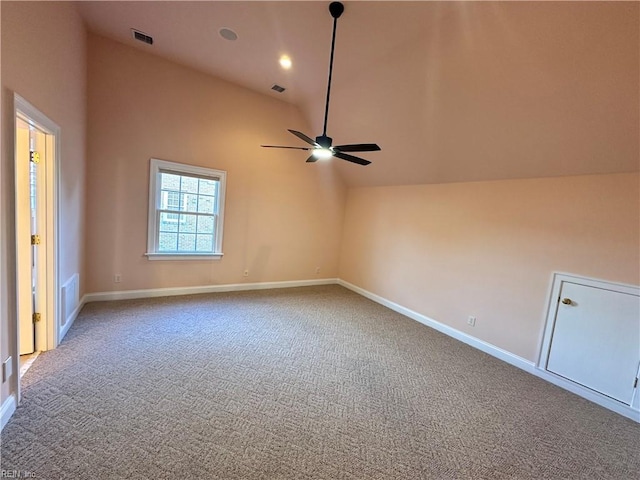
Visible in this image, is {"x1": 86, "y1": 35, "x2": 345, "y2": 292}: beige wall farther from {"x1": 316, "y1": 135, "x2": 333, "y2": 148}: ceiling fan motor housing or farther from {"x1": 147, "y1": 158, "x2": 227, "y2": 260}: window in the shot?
{"x1": 316, "y1": 135, "x2": 333, "y2": 148}: ceiling fan motor housing

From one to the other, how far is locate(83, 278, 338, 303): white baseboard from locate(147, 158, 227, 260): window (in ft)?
1.80

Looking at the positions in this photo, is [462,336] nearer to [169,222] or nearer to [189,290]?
[189,290]

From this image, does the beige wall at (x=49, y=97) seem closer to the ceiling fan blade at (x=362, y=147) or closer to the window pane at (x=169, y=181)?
the window pane at (x=169, y=181)

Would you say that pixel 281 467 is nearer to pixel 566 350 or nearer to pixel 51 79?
pixel 566 350

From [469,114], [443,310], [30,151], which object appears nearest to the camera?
[30,151]

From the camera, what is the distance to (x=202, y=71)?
13.5 ft

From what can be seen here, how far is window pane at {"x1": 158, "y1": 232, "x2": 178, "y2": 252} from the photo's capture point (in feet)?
14.0

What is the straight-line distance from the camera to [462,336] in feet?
12.3

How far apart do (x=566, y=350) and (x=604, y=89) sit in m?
2.48

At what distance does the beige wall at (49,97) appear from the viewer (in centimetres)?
170

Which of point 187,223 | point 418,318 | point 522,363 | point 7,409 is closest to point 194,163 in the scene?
point 187,223

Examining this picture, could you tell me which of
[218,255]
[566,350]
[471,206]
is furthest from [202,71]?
[566,350]

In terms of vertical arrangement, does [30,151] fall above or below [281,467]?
above

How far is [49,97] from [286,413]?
10.7ft
